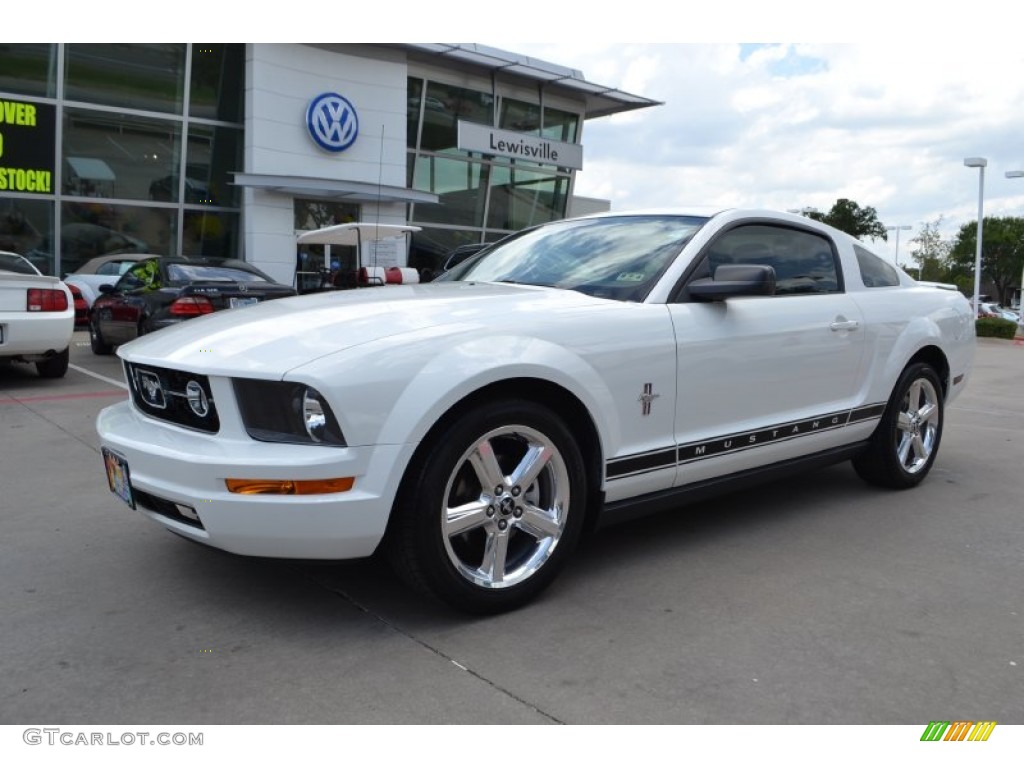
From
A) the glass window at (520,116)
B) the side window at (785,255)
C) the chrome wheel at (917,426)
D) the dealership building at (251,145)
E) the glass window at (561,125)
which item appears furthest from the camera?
the glass window at (561,125)

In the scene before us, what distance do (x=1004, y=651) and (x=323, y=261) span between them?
2057 cm

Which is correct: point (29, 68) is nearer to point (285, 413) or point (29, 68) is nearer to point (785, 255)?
point (785, 255)

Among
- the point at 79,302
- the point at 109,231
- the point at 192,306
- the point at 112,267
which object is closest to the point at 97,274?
the point at 112,267

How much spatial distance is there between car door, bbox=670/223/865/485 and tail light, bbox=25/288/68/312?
703cm

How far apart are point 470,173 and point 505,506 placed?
23653 millimetres

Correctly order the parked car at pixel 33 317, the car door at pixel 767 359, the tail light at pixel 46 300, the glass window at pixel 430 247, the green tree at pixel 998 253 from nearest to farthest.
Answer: the car door at pixel 767 359 < the parked car at pixel 33 317 < the tail light at pixel 46 300 < the glass window at pixel 430 247 < the green tree at pixel 998 253

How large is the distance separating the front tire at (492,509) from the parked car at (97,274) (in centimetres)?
1342

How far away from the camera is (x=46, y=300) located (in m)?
8.59

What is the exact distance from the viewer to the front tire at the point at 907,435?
191 inches

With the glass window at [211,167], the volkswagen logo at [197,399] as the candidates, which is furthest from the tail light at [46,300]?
the glass window at [211,167]

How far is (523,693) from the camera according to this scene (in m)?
2.60

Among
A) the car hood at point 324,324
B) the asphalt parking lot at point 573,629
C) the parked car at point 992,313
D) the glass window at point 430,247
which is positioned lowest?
the asphalt parking lot at point 573,629

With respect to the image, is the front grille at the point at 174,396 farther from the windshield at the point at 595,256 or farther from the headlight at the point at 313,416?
the windshield at the point at 595,256

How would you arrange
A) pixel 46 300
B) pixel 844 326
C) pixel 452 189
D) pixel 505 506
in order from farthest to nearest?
pixel 452 189 < pixel 46 300 < pixel 844 326 < pixel 505 506
